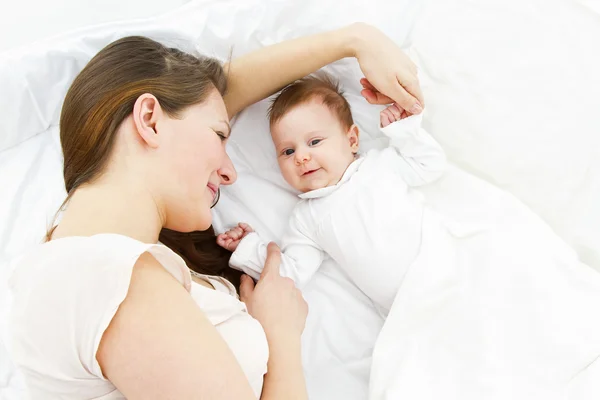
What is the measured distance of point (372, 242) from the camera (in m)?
1.27

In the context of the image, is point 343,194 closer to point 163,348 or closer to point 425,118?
point 425,118

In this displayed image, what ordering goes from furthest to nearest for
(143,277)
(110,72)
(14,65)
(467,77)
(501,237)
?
(467,77) → (14,65) → (501,237) → (110,72) → (143,277)

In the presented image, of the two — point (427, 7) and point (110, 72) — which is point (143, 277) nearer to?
point (110, 72)

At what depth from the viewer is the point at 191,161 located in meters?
1.00

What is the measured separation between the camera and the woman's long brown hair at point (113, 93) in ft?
3.23

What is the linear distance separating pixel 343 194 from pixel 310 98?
0.25m

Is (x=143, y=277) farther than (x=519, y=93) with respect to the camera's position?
No

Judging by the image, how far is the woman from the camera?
2.55 feet

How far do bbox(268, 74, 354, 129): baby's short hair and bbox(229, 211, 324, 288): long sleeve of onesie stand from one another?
0.92ft

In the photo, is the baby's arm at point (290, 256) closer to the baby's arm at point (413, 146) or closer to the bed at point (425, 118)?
the bed at point (425, 118)

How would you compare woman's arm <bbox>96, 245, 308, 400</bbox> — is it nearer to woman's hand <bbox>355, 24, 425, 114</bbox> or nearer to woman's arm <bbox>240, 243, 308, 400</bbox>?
woman's arm <bbox>240, 243, 308, 400</bbox>

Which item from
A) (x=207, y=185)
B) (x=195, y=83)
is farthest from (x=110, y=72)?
(x=207, y=185)

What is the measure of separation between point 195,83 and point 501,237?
28.9 inches

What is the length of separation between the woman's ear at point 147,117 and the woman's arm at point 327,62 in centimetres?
39
